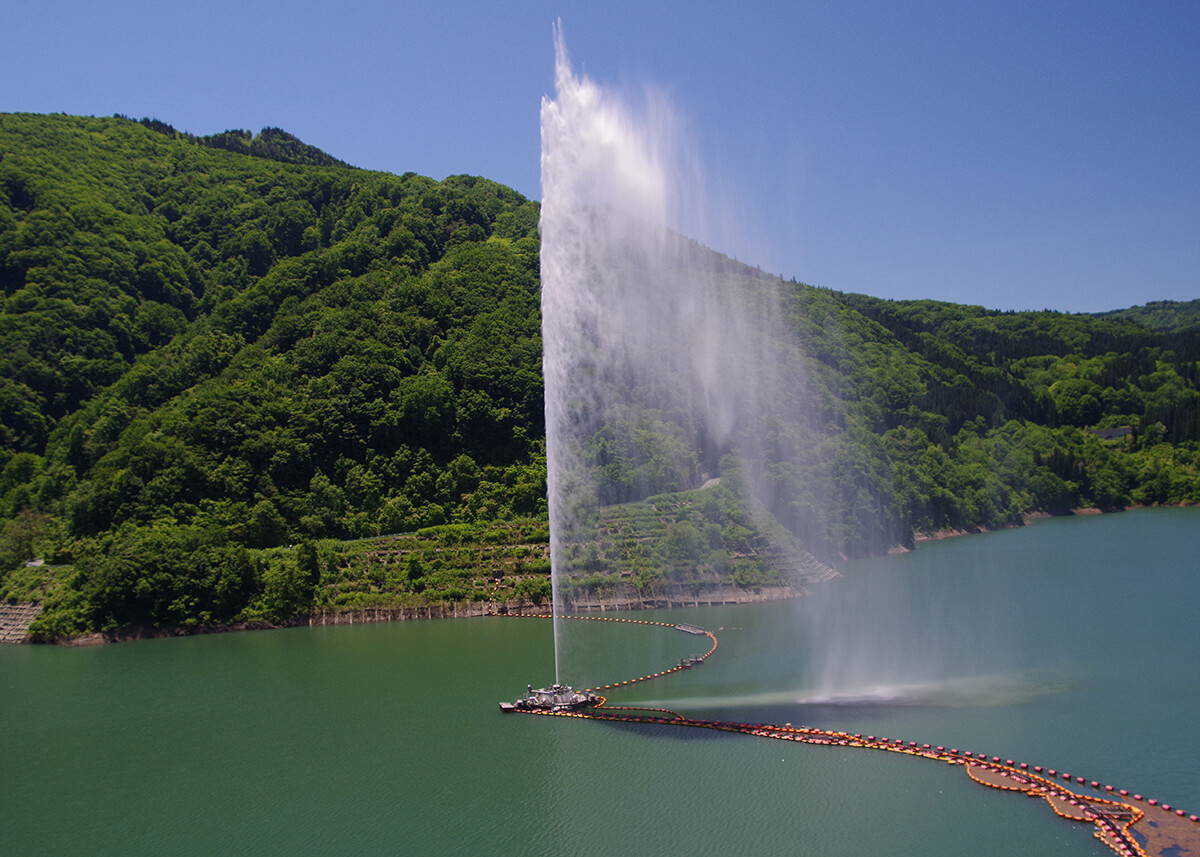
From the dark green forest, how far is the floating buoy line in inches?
954

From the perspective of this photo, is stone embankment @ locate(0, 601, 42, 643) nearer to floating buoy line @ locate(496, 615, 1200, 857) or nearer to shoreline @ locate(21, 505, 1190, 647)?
shoreline @ locate(21, 505, 1190, 647)

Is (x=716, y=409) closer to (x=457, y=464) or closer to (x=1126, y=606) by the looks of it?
(x=457, y=464)

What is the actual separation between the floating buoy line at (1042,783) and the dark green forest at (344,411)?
79.5 ft

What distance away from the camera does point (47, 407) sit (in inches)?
3676

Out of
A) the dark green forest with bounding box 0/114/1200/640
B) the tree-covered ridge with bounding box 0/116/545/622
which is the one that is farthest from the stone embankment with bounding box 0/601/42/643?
the tree-covered ridge with bounding box 0/116/545/622

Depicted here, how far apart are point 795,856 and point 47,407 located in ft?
298

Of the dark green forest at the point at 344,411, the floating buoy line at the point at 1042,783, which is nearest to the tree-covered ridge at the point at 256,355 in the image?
the dark green forest at the point at 344,411

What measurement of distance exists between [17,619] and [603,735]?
142 feet

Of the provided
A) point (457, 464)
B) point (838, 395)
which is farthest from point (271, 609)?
point (838, 395)

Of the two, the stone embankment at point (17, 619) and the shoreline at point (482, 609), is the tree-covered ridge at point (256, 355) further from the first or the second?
the stone embankment at point (17, 619)

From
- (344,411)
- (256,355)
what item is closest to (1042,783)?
(344,411)

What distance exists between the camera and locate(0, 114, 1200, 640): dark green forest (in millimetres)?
62375

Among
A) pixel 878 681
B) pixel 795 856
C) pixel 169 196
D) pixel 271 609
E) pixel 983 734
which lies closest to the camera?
pixel 795 856

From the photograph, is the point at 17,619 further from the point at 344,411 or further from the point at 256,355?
the point at 256,355
